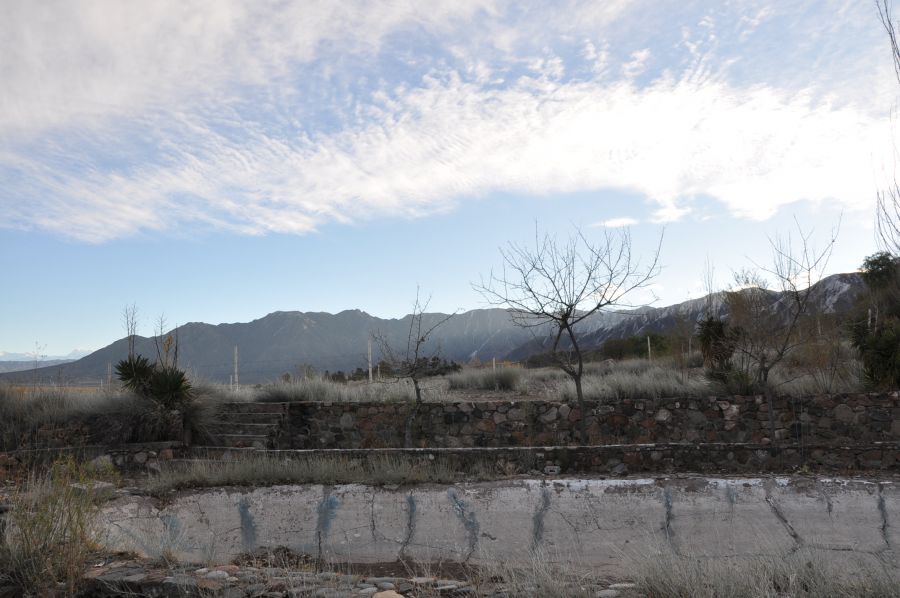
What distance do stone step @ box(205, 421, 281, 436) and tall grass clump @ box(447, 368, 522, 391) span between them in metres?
7.68

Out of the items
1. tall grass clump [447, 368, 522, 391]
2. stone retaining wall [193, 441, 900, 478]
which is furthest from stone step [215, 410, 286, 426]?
tall grass clump [447, 368, 522, 391]

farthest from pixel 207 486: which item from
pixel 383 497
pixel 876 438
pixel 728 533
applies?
pixel 876 438

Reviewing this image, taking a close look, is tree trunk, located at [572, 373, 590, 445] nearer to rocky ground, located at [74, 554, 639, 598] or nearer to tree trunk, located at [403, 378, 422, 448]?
tree trunk, located at [403, 378, 422, 448]

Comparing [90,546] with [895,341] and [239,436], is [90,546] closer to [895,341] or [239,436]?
[239,436]

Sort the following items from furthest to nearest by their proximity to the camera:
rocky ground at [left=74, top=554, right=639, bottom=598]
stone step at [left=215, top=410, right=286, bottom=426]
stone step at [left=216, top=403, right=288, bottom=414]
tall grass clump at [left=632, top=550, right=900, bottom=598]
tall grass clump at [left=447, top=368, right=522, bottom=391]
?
1. tall grass clump at [left=447, top=368, right=522, bottom=391]
2. stone step at [left=216, top=403, right=288, bottom=414]
3. stone step at [left=215, top=410, right=286, bottom=426]
4. rocky ground at [left=74, top=554, right=639, bottom=598]
5. tall grass clump at [left=632, top=550, right=900, bottom=598]

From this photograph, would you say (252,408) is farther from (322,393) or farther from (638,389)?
(638,389)

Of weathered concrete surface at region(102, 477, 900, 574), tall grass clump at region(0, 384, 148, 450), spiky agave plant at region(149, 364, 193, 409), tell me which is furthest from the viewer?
spiky agave plant at region(149, 364, 193, 409)

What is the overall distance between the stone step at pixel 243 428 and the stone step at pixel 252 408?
374 mm

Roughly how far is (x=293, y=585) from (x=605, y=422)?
8935 mm

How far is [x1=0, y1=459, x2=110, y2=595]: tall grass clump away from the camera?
518 centimetres

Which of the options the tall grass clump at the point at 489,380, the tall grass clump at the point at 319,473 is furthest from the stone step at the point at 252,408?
the tall grass clump at the point at 489,380

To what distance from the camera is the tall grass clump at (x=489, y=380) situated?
20328mm

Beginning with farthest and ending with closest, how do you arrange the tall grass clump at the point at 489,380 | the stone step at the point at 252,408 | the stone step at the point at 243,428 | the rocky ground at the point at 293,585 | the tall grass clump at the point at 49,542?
the tall grass clump at the point at 489,380 < the stone step at the point at 252,408 < the stone step at the point at 243,428 < the tall grass clump at the point at 49,542 < the rocky ground at the point at 293,585

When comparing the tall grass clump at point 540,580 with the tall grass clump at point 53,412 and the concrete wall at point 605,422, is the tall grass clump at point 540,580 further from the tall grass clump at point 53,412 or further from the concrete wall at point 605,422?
the tall grass clump at point 53,412
